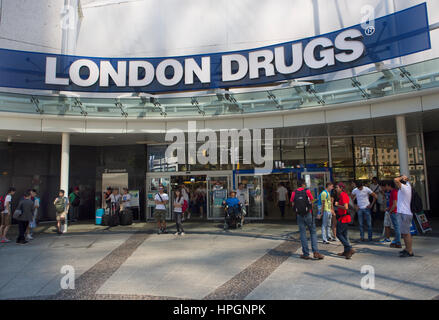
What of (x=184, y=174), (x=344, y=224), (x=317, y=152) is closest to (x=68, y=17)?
(x=184, y=174)

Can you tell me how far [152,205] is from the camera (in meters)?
14.3

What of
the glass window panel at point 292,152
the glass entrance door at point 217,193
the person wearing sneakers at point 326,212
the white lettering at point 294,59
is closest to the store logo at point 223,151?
the glass window panel at point 292,152

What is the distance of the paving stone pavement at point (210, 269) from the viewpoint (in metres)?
4.79

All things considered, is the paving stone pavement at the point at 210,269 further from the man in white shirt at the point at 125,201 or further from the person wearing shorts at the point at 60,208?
the man in white shirt at the point at 125,201

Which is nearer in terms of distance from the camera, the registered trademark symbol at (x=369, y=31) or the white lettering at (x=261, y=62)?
the registered trademark symbol at (x=369, y=31)

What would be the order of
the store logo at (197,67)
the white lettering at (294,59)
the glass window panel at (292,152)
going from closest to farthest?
the store logo at (197,67) < the white lettering at (294,59) < the glass window panel at (292,152)

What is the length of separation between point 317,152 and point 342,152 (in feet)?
3.68

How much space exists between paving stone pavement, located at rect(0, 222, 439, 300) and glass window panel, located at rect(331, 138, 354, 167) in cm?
539

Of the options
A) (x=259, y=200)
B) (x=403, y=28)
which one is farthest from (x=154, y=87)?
(x=403, y=28)

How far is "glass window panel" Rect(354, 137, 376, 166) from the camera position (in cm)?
1405

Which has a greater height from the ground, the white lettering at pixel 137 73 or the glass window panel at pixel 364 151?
the white lettering at pixel 137 73

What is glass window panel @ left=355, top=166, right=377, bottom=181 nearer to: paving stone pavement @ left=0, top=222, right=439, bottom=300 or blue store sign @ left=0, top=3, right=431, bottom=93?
paving stone pavement @ left=0, top=222, right=439, bottom=300

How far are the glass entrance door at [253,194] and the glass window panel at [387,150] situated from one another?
5648 millimetres
